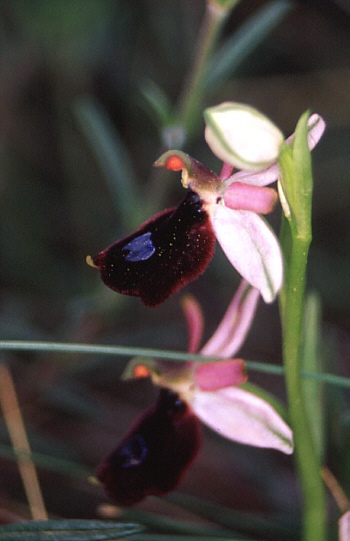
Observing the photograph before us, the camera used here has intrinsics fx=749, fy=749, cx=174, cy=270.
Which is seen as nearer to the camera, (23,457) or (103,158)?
(23,457)

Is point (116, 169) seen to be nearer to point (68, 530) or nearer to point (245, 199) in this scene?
point (245, 199)

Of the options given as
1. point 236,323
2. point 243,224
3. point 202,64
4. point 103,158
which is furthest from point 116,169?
point 243,224

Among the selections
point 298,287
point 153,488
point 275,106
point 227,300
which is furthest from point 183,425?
point 275,106

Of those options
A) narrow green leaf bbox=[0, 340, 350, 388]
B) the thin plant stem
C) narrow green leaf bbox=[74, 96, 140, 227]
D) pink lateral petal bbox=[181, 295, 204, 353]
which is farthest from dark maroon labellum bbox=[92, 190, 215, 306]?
narrow green leaf bbox=[74, 96, 140, 227]

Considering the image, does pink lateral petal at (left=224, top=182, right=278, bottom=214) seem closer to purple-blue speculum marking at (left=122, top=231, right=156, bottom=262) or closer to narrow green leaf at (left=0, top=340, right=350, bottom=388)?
purple-blue speculum marking at (left=122, top=231, right=156, bottom=262)

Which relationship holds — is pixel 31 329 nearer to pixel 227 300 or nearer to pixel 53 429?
pixel 53 429

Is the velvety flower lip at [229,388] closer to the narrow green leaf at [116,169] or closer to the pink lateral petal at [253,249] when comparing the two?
the pink lateral petal at [253,249]
